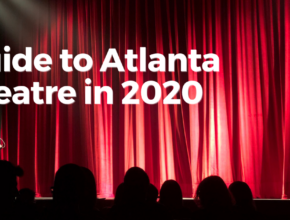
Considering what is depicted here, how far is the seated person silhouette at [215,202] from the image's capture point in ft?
5.56

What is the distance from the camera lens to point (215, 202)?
1.71m

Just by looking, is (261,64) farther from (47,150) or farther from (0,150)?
(0,150)

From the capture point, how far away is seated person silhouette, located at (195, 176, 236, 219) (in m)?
1.69

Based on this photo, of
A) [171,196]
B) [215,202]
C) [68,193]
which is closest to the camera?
[68,193]

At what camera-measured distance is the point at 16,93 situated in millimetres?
4902

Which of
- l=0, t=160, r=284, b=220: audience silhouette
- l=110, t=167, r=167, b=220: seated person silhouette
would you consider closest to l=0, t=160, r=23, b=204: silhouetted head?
l=0, t=160, r=284, b=220: audience silhouette

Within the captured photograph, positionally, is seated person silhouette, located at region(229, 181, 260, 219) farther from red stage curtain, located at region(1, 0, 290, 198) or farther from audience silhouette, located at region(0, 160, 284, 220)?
red stage curtain, located at region(1, 0, 290, 198)

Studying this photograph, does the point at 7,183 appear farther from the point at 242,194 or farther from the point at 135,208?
the point at 242,194

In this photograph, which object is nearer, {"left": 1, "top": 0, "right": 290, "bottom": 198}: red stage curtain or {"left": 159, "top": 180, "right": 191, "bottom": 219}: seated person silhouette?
{"left": 159, "top": 180, "right": 191, "bottom": 219}: seated person silhouette

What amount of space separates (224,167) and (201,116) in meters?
0.79

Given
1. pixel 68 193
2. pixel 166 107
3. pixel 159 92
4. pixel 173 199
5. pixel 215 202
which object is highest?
pixel 159 92

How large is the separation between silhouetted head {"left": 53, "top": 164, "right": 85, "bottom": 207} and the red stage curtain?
3.07 metres

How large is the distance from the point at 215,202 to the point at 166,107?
9.86 feet

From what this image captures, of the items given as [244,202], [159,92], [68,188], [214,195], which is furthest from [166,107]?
[68,188]
